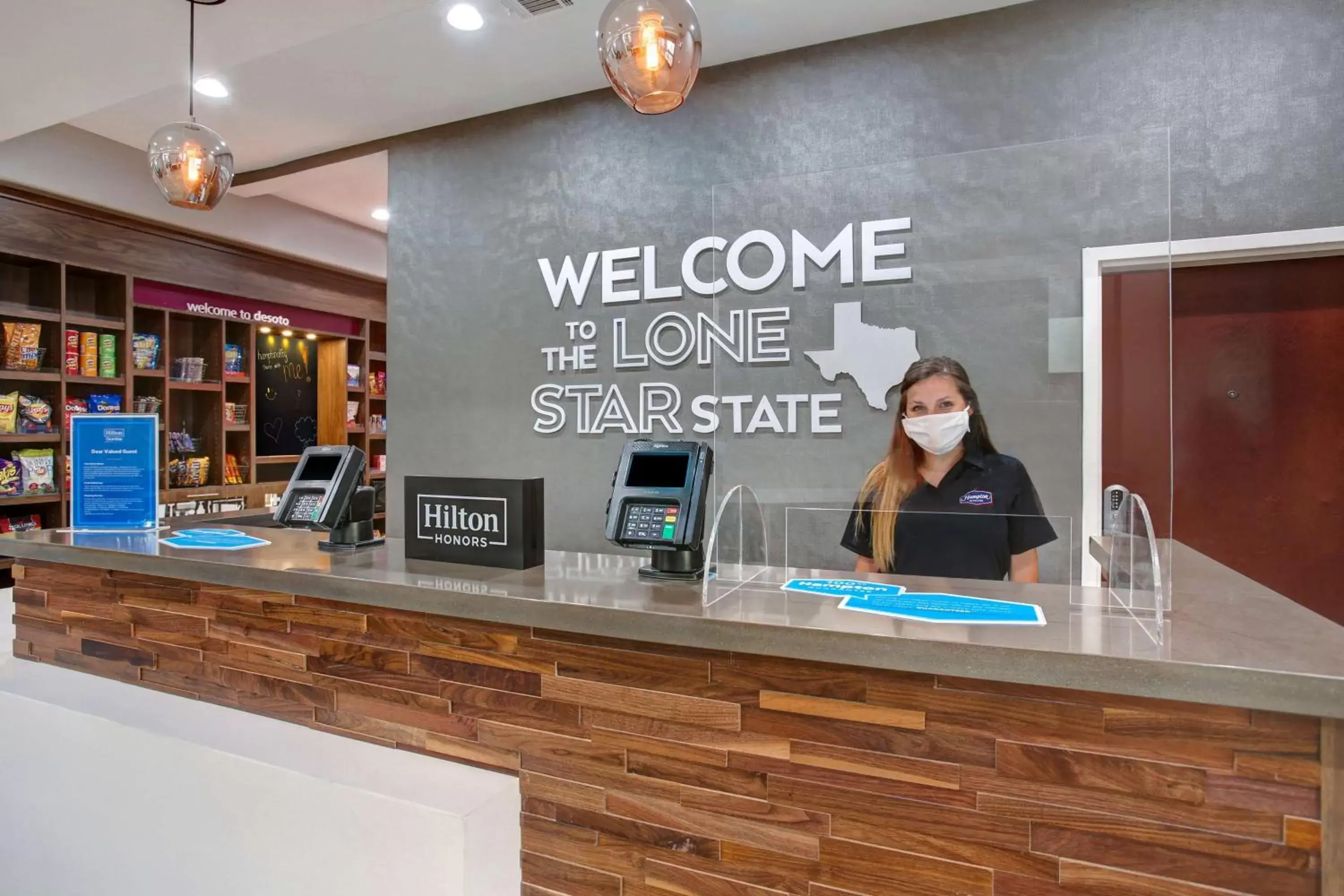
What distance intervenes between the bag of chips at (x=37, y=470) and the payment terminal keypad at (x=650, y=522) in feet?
15.6

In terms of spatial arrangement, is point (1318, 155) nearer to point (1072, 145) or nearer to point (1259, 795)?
point (1072, 145)

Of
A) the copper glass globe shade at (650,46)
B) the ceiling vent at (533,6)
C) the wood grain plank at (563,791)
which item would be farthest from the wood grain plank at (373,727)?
the ceiling vent at (533,6)

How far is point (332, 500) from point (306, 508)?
0.27ft

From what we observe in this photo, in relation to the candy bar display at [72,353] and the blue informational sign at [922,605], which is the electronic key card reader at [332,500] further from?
the candy bar display at [72,353]

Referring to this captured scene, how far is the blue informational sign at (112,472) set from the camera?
2.40 metres

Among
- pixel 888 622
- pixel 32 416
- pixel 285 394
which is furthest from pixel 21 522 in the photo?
pixel 888 622

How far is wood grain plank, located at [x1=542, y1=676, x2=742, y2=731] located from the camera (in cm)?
134

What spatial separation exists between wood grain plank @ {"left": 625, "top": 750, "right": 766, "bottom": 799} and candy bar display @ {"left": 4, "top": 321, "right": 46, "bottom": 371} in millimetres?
4921

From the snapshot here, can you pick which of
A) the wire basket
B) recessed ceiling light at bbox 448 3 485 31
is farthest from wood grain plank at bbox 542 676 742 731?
the wire basket

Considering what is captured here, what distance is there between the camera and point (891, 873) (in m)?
1.21

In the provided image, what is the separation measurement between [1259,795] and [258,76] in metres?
4.69

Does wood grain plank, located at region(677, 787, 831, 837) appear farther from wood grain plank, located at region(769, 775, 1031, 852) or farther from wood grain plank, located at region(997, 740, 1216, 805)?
wood grain plank, located at region(997, 740, 1216, 805)

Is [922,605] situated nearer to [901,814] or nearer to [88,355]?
[901,814]

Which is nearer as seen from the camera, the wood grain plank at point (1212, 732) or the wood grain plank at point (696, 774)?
the wood grain plank at point (1212, 732)
